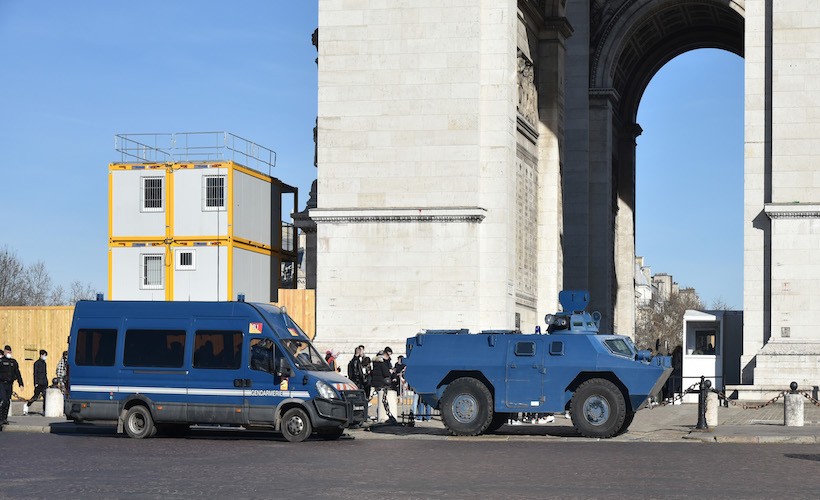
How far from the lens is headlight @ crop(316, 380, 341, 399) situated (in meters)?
27.2

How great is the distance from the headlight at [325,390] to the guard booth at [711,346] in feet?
68.8

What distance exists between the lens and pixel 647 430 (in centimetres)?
3075

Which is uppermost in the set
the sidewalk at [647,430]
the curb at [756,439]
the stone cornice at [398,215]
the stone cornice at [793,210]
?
the stone cornice at [793,210]

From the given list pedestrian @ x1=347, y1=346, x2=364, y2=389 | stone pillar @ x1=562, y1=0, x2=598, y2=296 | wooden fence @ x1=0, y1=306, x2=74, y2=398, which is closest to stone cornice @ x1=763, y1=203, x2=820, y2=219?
pedestrian @ x1=347, y1=346, x2=364, y2=389

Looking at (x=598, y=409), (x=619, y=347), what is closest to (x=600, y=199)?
(x=619, y=347)

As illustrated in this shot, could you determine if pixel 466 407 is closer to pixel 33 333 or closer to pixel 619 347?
pixel 619 347

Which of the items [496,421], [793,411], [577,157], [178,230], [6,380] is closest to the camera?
[496,421]

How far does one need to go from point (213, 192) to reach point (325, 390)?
16.7 m

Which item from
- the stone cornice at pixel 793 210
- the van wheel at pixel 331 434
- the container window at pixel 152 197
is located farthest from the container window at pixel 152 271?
the stone cornice at pixel 793 210

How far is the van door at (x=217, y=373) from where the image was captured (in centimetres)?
2761

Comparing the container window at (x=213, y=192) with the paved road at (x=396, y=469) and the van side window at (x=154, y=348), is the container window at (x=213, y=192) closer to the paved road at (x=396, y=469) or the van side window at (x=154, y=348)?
the van side window at (x=154, y=348)

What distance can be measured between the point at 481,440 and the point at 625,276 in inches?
1380

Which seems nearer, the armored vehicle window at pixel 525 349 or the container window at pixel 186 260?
the armored vehicle window at pixel 525 349

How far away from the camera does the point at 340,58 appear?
130ft
